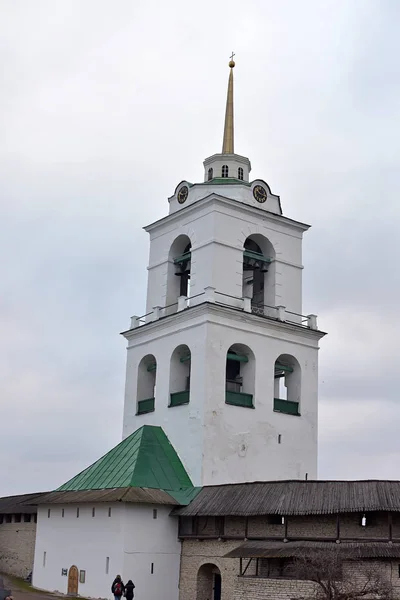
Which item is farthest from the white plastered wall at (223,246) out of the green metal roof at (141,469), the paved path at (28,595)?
the paved path at (28,595)

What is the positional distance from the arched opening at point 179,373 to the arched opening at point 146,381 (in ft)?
4.80

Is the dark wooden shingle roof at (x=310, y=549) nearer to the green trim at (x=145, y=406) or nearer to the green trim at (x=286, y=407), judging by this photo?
the green trim at (x=286, y=407)

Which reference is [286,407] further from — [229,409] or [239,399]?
[229,409]

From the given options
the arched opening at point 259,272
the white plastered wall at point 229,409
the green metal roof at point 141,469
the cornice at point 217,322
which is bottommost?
the green metal roof at point 141,469

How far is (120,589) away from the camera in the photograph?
81.6 ft

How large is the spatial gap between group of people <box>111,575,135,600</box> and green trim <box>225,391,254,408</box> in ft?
23.0

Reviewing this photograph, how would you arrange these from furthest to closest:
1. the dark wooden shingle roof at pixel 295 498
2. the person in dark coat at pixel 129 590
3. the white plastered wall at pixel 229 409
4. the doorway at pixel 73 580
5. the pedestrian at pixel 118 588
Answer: the white plastered wall at pixel 229 409 → the doorway at pixel 73 580 → the person in dark coat at pixel 129 590 → the pedestrian at pixel 118 588 → the dark wooden shingle roof at pixel 295 498

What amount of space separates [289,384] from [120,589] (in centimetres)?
1038

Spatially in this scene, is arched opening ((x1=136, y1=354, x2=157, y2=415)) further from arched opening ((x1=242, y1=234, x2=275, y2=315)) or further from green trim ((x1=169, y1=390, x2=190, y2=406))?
arched opening ((x1=242, y1=234, x2=275, y2=315))

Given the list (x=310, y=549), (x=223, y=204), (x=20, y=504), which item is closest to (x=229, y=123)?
(x=223, y=204)

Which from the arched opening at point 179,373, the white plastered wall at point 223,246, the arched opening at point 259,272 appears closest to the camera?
the arched opening at point 179,373

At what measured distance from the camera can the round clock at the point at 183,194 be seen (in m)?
33.5

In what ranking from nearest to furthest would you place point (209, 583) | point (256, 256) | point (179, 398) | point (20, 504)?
point (209, 583) < point (179, 398) < point (256, 256) < point (20, 504)

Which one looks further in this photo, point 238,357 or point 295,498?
point 238,357
